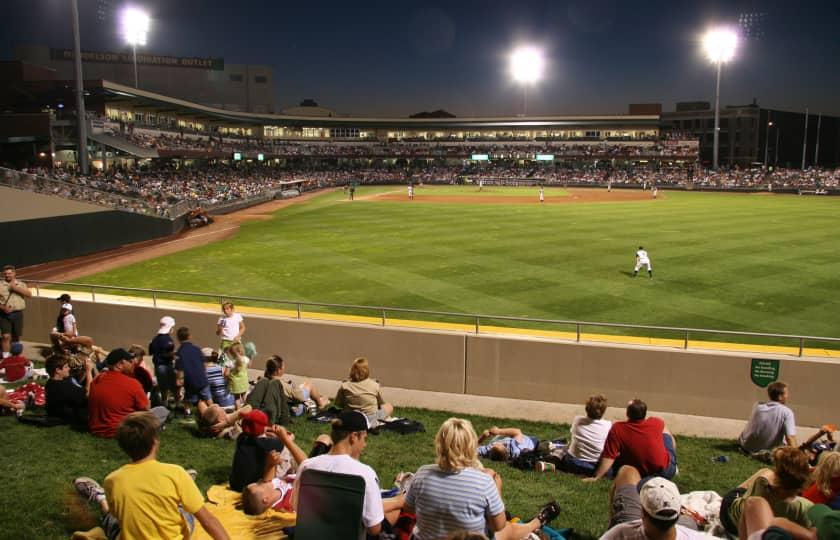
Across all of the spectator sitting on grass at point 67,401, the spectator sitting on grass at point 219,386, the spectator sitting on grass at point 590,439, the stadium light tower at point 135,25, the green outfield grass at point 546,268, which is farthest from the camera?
the stadium light tower at point 135,25

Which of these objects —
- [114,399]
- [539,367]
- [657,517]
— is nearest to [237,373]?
[114,399]

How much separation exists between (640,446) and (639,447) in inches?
0.6

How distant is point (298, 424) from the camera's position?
29.0 ft

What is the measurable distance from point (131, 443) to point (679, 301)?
1668 cm

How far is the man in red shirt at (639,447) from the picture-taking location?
244 inches

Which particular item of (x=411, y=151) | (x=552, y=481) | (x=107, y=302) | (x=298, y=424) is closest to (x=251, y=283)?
(x=107, y=302)

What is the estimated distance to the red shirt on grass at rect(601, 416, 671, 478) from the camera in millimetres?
6195

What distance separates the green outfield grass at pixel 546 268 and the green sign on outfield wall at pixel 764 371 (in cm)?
591

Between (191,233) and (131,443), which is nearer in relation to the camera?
(131,443)

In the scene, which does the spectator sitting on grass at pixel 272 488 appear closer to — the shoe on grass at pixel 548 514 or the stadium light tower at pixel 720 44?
the shoe on grass at pixel 548 514

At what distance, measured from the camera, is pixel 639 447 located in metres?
6.25

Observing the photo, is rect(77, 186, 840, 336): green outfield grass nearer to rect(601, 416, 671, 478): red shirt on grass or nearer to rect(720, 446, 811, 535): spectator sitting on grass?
rect(601, 416, 671, 478): red shirt on grass

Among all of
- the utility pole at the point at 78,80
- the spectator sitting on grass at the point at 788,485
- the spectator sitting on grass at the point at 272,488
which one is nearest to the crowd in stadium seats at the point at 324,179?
the utility pole at the point at 78,80

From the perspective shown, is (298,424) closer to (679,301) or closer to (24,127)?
(679,301)
